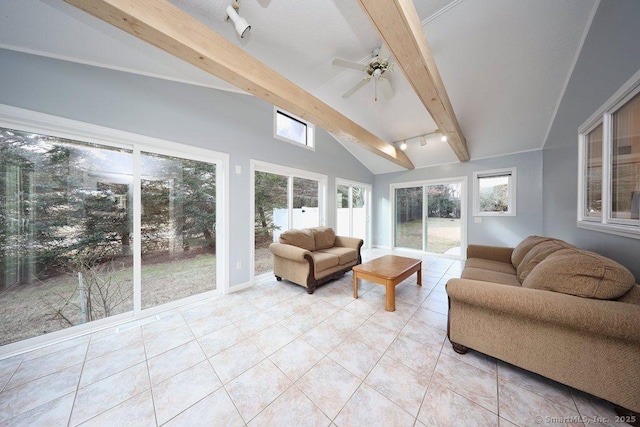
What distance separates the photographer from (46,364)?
1.57 m

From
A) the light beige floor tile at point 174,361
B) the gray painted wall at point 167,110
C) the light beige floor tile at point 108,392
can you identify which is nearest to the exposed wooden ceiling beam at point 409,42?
the gray painted wall at point 167,110

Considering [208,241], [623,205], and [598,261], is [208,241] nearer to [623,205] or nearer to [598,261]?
[598,261]

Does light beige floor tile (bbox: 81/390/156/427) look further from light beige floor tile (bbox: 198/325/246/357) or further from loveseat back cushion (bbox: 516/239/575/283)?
loveseat back cushion (bbox: 516/239/575/283)

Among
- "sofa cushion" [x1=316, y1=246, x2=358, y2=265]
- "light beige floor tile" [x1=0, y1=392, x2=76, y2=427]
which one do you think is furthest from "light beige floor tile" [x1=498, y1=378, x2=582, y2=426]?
"light beige floor tile" [x1=0, y1=392, x2=76, y2=427]

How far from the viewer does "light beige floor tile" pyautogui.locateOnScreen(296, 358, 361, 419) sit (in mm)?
1229

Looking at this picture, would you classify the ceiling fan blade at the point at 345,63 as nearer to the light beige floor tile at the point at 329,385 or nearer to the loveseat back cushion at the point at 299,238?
the loveseat back cushion at the point at 299,238

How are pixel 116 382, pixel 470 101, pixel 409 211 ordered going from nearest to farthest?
pixel 116 382, pixel 470 101, pixel 409 211

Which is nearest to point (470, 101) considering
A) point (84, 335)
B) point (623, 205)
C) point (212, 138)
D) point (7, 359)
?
point (623, 205)

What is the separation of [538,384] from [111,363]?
3.14 m

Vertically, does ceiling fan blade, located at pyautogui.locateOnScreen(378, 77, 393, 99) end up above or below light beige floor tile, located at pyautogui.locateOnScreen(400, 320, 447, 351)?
above

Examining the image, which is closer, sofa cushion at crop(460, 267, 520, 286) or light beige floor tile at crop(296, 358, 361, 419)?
light beige floor tile at crop(296, 358, 361, 419)

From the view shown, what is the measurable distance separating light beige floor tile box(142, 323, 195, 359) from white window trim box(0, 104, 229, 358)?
0.52m

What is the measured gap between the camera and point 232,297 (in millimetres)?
2740

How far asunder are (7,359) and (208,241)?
1.72 m
